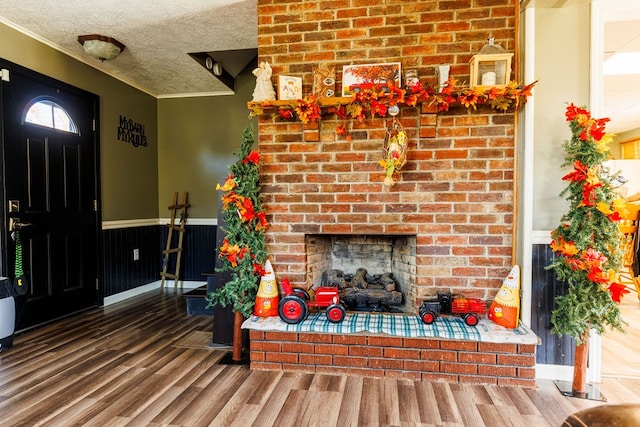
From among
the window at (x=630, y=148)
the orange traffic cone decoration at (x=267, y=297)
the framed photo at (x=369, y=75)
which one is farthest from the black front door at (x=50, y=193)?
the window at (x=630, y=148)

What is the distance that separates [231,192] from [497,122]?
1800 millimetres

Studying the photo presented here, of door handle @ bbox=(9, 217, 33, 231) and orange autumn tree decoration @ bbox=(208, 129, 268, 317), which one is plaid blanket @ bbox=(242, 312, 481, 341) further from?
door handle @ bbox=(9, 217, 33, 231)

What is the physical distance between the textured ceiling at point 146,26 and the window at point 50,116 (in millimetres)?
559

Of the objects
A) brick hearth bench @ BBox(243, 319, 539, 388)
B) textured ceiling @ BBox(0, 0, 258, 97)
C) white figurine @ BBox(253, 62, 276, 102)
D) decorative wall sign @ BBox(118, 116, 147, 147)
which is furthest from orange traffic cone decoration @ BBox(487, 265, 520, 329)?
decorative wall sign @ BBox(118, 116, 147, 147)

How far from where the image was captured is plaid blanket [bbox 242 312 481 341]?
2.20 meters

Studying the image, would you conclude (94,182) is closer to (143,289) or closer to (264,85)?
(143,289)

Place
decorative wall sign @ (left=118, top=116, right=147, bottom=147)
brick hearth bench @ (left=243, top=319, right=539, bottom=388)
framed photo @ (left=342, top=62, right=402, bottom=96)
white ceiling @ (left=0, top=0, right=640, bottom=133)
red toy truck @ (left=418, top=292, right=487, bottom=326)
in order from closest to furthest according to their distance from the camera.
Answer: brick hearth bench @ (left=243, top=319, right=539, bottom=388) → red toy truck @ (left=418, top=292, right=487, bottom=326) → framed photo @ (left=342, top=62, right=402, bottom=96) → white ceiling @ (left=0, top=0, right=640, bottom=133) → decorative wall sign @ (left=118, top=116, right=147, bottom=147)

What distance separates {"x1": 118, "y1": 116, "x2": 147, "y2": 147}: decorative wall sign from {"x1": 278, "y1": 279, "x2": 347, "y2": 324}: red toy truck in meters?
3.06

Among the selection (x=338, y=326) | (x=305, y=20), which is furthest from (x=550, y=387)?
(x=305, y=20)

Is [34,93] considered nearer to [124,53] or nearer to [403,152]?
[124,53]

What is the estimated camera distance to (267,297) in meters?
2.50

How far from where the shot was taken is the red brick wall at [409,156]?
2.40 m

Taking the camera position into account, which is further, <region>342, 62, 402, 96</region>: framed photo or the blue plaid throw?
<region>342, 62, 402, 96</region>: framed photo

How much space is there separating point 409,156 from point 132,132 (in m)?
3.51
